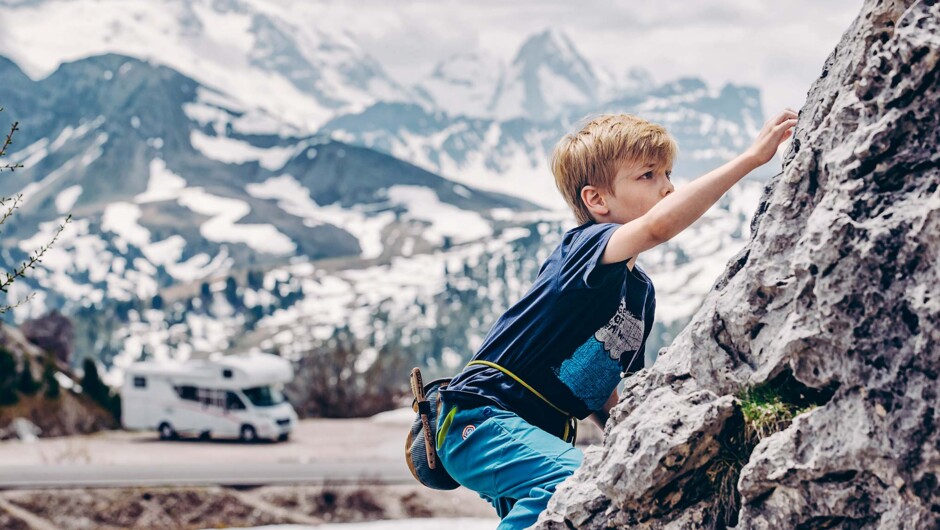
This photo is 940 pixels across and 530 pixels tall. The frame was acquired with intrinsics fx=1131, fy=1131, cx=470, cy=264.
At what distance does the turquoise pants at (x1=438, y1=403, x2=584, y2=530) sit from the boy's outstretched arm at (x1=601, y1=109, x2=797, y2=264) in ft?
2.64

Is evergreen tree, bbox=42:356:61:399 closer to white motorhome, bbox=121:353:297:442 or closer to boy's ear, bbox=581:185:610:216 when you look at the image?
white motorhome, bbox=121:353:297:442

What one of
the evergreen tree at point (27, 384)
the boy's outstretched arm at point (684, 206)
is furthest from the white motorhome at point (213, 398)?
the boy's outstretched arm at point (684, 206)

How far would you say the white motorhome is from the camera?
131 feet

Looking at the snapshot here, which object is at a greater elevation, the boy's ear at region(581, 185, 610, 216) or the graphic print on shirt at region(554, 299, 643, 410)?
the boy's ear at region(581, 185, 610, 216)

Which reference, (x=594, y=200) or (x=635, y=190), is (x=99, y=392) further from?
(x=635, y=190)

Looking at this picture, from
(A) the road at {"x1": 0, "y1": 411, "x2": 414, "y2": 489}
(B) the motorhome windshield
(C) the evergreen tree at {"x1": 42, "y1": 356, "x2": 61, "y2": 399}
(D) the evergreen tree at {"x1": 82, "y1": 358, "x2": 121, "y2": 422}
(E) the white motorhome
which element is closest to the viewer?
(A) the road at {"x1": 0, "y1": 411, "x2": 414, "y2": 489}

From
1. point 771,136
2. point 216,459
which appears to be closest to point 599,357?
point 771,136

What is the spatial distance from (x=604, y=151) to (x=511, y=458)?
1.31m

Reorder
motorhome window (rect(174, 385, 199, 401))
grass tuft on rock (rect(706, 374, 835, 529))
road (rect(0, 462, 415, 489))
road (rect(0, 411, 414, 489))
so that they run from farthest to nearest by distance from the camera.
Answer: motorhome window (rect(174, 385, 199, 401)) < road (rect(0, 411, 414, 489)) < road (rect(0, 462, 415, 489)) < grass tuft on rock (rect(706, 374, 835, 529))

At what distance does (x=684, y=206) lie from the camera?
13.6 ft

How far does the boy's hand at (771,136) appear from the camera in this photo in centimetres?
433

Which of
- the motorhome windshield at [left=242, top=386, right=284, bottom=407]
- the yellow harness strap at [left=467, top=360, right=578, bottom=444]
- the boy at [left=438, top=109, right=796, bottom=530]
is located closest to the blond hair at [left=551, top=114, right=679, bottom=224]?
the boy at [left=438, top=109, right=796, bottom=530]

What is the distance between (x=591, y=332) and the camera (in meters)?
4.62

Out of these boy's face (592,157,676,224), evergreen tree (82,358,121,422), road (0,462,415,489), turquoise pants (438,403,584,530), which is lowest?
evergreen tree (82,358,121,422)
